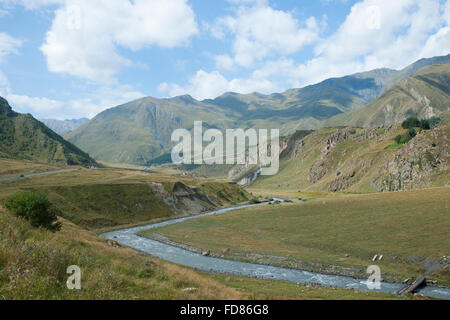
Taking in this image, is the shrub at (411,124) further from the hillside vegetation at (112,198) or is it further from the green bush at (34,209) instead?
the green bush at (34,209)

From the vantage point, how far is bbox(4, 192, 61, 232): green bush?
4366 cm

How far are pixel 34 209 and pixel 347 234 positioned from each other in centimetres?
5779

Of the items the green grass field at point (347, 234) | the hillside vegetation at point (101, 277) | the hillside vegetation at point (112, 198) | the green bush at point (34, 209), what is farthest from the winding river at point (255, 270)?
the hillside vegetation at point (112, 198)

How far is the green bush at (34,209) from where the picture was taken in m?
43.7

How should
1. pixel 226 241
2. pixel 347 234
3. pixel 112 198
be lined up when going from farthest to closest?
pixel 112 198 < pixel 226 241 < pixel 347 234

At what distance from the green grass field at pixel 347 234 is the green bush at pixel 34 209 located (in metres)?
30.8

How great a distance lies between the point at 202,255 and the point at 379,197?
58.5m

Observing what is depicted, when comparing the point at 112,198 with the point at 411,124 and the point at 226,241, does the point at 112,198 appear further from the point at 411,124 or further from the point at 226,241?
the point at 411,124

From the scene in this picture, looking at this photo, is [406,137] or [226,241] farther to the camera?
[406,137]

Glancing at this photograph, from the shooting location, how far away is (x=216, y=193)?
161 metres

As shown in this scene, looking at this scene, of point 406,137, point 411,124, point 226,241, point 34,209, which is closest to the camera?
point 34,209

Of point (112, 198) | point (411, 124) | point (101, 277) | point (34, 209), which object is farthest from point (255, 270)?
point (411, 124)

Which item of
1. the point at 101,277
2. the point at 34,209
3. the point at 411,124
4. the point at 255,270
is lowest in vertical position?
the point at 255,270

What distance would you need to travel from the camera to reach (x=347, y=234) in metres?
60.8
